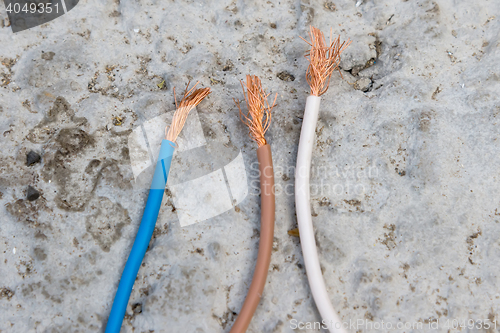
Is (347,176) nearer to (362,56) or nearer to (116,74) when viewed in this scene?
(362,56)

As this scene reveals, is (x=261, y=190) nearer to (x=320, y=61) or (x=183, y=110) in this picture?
(x=183, y=110)

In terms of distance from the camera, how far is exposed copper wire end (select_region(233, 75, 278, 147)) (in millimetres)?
2137

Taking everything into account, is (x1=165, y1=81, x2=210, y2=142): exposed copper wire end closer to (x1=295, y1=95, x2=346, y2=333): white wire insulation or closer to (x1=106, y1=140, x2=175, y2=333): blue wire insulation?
(x1=106, y1=140, x2=175, y2=333): blue wire insulation

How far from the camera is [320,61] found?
2225mm

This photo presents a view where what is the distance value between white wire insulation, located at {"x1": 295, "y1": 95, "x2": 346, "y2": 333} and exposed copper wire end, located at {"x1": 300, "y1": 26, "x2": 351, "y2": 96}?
117 mm

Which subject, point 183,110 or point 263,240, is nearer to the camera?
point 263,240

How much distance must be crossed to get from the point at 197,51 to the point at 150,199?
104cm

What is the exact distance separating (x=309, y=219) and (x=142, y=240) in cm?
92

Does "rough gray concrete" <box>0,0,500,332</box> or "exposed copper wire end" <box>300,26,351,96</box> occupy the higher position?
"exposed copper wire end" <box>300,26,351,96</box>

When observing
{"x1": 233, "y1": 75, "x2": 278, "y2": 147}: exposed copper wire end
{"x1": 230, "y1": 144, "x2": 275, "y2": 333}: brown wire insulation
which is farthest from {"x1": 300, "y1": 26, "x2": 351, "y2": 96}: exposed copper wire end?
{"x1": 230, "y1": 144, "x2": 275, "y2": 333}: brown wire insulation

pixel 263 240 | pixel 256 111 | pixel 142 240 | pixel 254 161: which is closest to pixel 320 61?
pixel 256 111

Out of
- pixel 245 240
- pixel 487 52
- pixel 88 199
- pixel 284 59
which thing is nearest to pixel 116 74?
pixel 88 199

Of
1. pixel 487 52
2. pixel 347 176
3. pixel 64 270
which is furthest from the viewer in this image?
pixel 487 52

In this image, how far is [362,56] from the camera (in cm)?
239
